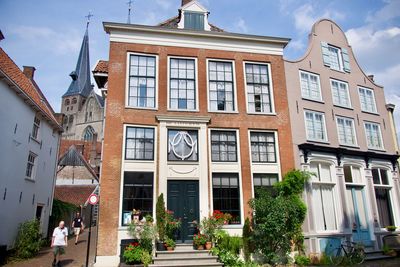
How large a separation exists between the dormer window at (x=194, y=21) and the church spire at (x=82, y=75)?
59.8 metres

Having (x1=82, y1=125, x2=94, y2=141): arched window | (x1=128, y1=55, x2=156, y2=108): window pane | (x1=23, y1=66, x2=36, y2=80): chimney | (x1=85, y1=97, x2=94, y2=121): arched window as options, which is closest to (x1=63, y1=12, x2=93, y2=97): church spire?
(x1=85, y1=97, x2=94, y2=121): arched window

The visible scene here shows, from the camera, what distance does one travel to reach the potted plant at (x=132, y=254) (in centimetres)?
1102

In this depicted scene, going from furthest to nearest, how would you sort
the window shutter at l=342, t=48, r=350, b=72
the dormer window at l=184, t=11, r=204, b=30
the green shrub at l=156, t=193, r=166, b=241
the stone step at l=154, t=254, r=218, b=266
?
the window shutter at l=342, t=48, r=350, b=72 < the dormer window at l=184, t=11, r=204, b=30 < the green shrub at l=156, t=193, r=166, b=241 < the stone step at l=154, t=254, r=218, b=266

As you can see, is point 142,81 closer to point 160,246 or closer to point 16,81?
point 16,81

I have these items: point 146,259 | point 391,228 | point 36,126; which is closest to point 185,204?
point 146,259

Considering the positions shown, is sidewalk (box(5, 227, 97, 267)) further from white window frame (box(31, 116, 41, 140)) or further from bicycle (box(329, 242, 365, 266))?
bicycle (box(329, 242, 365, 266))

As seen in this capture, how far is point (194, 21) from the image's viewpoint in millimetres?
16172

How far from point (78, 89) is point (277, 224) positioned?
6778 cm

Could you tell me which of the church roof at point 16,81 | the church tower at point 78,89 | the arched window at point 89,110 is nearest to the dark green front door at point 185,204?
the church roof at point 16,81

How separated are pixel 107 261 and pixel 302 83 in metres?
12.8

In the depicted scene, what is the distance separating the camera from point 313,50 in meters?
17.2

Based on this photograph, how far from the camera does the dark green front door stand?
1291 cm

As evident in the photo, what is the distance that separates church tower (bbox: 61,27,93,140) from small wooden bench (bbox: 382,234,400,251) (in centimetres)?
6341

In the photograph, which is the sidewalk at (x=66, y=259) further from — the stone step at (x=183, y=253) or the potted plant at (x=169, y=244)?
the potted plant at (x=169, y=244)
